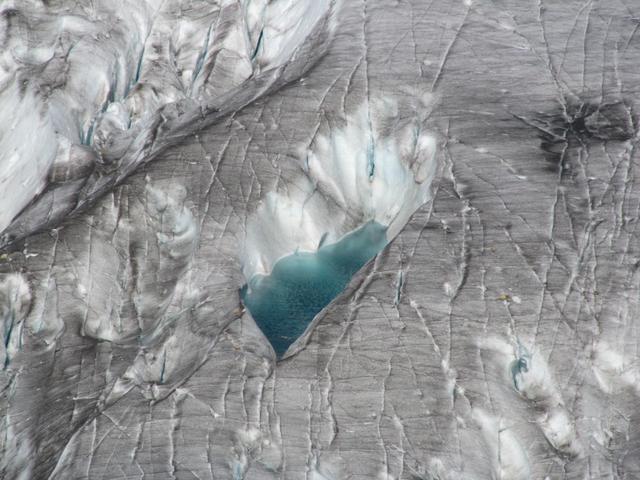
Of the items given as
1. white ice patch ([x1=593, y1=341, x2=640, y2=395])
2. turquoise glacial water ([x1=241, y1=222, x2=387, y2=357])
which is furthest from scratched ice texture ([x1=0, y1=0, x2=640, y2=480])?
turquoise glacial water ([x1=241, y1=222, x2=387, y2=357])

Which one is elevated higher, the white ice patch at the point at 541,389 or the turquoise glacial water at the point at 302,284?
the white ice patch at the point at 541,389

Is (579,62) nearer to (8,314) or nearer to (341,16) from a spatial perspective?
(341,16)

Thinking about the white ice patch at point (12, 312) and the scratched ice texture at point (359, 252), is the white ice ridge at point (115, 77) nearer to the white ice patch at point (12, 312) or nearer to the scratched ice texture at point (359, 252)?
the scratched ice texture at point (359, 252)

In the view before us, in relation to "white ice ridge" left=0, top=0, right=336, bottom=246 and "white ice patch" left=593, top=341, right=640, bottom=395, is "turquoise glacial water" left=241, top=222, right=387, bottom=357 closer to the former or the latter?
"white ice ridge" left=0, top=0, right=336, bottom=246

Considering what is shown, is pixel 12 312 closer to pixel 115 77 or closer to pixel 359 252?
pixel 359 252

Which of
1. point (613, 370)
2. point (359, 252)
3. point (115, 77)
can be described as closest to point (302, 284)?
point (359, 252)

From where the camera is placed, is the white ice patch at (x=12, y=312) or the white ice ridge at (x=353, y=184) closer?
the white ice patch at (x=12, y=312)

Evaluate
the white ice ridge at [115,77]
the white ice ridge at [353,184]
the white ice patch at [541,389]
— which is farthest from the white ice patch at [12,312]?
the white ice patch at [541,389]
